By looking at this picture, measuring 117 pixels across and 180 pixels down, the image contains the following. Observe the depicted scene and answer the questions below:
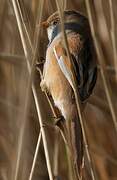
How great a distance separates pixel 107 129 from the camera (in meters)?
2.40

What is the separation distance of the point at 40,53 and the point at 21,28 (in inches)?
7.9

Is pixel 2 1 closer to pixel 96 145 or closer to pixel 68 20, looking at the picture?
pixel 68 20

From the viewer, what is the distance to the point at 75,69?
4.75 feet

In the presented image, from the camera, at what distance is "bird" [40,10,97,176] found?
4.84 feet

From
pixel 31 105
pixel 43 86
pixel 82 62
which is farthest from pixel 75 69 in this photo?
pixel 31 105

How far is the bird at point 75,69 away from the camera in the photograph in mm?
1477

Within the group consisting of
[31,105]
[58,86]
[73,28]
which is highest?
[73,28]

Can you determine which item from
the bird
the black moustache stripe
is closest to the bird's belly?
the bird

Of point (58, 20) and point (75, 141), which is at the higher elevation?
point (58, 20)

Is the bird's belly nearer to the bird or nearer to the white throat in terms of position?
the bird

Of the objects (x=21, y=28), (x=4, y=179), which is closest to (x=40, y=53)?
(x=21, y=28)

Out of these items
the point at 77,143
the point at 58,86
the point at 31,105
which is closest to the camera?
the point at 77,143

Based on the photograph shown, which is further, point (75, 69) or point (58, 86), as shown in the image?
point (58, 86)

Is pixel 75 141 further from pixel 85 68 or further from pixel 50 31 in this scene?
pixel 50 31
